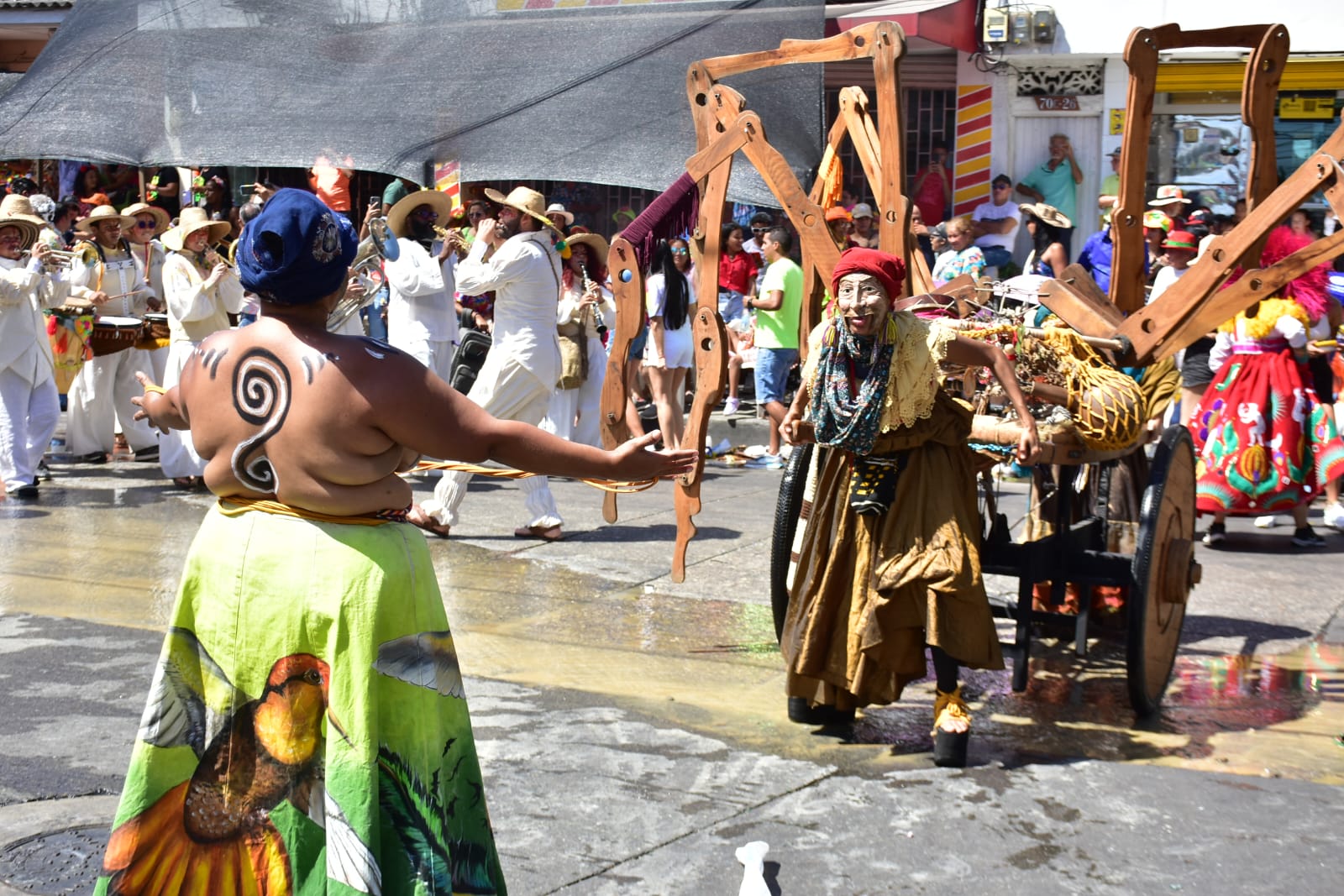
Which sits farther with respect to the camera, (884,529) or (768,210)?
(768,210)

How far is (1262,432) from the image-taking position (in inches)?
367

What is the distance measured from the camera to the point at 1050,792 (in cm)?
495

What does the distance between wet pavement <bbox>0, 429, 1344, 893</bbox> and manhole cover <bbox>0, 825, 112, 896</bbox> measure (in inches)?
0.8

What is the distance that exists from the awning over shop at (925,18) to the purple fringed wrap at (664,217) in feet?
29.4

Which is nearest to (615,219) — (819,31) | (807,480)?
(819,31)

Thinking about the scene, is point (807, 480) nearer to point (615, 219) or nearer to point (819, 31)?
point (819, 31)

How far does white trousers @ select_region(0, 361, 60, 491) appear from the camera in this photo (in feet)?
34.2

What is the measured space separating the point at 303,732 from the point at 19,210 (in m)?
8.82

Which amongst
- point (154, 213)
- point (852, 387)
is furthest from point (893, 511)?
point (154, 213)

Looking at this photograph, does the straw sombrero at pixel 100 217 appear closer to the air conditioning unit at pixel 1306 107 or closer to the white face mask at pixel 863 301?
the white face mask at pixel 863 301

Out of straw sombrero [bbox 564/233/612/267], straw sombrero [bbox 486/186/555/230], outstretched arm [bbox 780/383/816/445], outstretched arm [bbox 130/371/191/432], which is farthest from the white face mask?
straw sombrero [bbox 564/233/612/267]

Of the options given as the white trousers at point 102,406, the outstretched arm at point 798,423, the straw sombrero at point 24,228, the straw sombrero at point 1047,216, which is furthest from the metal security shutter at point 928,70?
the outstretched arm at point 798,423

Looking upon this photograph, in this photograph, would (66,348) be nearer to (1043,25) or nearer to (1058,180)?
(1058,180)

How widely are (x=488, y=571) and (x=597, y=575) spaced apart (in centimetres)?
60
